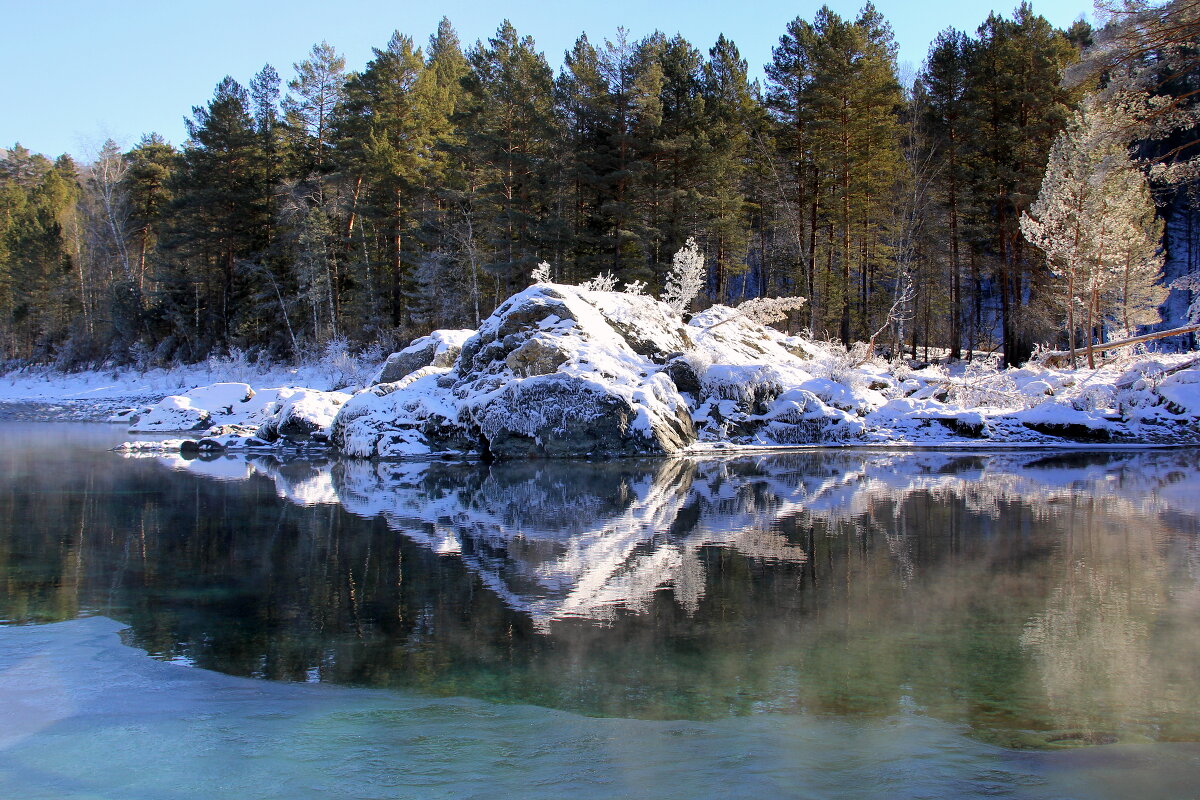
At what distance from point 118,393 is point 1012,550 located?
40014 millimetres

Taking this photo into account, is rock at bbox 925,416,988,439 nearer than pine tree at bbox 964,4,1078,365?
Yes

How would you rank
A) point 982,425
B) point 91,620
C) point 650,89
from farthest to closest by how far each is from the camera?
1. point 650,89
2. point 982,425
3. point 91,620

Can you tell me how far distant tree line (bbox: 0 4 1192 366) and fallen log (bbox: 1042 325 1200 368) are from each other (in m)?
2.51

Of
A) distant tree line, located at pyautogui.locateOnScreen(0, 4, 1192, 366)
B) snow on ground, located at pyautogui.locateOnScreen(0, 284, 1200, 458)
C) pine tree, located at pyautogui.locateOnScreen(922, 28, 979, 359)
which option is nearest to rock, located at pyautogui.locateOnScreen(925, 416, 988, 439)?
snow on ground, located at pyautogui.locateOnScreen(0, 284, 1200, 458)

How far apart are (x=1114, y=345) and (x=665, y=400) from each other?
35.8 ft

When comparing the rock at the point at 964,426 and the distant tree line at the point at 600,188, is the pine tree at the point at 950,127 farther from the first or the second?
the rock at the point at 964,426

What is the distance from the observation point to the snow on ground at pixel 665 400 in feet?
57.9

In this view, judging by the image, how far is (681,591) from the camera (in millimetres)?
6754

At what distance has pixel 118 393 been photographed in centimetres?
3772

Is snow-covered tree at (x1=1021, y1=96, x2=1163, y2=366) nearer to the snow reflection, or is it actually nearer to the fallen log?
the fallen log

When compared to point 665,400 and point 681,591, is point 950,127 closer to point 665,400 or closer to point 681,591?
point 665,400

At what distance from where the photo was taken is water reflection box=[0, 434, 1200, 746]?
476cm

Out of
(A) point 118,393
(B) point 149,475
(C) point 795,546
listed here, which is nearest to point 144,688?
(C) point 795,546

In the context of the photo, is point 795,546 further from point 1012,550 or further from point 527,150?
point 527,150
